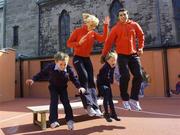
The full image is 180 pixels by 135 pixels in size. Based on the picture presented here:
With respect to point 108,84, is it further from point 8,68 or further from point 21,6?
point 21,6

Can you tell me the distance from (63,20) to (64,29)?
0.80 meters

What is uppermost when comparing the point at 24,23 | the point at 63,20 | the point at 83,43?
the point at 24,23

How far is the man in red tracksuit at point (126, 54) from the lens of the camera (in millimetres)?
6273

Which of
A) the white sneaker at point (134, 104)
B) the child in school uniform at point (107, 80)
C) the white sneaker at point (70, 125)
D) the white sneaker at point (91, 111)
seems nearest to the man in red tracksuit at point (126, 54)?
the white sneaker at point (134, 104)

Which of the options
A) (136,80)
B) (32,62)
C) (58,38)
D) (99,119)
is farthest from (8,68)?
(136,80)

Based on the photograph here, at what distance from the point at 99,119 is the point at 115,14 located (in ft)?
48.3

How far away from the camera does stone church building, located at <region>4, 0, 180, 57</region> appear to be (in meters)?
19.0

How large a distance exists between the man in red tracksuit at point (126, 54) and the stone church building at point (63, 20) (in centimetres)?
1191

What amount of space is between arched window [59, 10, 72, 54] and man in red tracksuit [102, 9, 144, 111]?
16.9 meters

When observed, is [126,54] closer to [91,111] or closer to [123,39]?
[123,39]

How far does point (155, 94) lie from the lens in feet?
49.6

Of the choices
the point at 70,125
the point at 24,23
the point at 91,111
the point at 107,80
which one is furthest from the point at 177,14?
the point at 70,125

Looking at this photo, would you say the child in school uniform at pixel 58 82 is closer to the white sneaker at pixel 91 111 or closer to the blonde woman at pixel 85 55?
the blonde woman at pixel 85 55

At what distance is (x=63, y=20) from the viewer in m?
24.0
